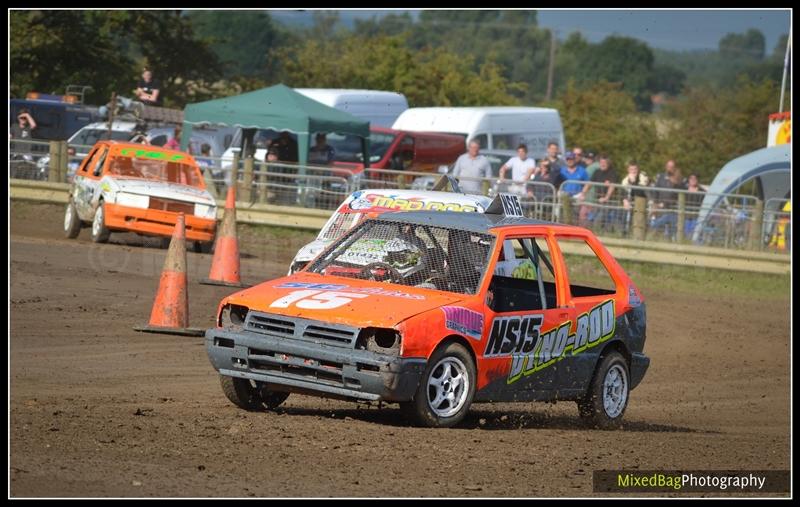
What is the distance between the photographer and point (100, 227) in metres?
20.4

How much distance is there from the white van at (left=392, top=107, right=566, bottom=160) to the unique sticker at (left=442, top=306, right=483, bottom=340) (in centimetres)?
2276

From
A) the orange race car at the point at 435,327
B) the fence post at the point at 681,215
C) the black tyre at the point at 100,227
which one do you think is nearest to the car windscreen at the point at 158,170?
the black tyre at the point at 100,227

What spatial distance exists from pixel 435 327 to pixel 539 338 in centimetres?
119

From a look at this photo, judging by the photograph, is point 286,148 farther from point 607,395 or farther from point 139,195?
point 607,395

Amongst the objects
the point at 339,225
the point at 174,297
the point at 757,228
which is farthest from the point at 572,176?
the point at 174,297

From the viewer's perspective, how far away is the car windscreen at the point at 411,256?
9.15 meters

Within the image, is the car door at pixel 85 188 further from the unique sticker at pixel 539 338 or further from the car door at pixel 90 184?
the unique sticker at pixel 539 338

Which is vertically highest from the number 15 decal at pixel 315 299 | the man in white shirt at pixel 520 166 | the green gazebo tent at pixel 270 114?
the green gazebo tent at pixel 270 114

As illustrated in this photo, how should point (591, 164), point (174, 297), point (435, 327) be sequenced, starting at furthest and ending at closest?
point (591, 164) → point (174, 297) → point (435, 327)

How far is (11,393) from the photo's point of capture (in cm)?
960

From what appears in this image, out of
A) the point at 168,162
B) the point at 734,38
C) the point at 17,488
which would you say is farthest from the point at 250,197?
the point at 734,38

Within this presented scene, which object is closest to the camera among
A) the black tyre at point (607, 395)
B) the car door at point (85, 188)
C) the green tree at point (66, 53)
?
the black tyre at point (607, 395)

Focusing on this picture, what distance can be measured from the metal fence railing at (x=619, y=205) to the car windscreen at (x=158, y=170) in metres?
2.15

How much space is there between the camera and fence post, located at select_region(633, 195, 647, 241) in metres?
22.0
